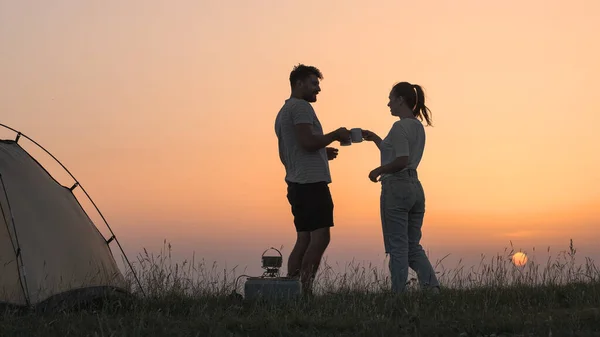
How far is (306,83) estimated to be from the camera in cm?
881

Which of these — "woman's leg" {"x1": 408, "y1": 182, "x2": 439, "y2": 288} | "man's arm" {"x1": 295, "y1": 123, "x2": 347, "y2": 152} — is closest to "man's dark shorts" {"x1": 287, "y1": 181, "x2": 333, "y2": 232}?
"man's arm" {"x1": 295, "y1": 123, "x2": 347, "y2": 152}

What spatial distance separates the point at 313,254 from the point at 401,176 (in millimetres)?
1174

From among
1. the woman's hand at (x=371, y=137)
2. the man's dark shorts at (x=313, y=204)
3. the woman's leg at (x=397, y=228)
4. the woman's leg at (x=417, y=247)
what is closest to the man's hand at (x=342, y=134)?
the woman's hand at (x=371, y=137)

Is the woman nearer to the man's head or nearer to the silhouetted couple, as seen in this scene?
the silhouetted couple

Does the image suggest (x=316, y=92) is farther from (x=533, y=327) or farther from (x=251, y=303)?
(x=533, y=327)

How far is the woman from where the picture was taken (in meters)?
8.40

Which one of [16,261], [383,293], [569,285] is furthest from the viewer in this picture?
[569,285]

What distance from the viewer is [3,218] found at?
27.1ft

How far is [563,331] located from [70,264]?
187 inches

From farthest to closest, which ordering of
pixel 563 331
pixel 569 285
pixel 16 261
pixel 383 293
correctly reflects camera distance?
1. pixel 569 285
2. pixel 383 293
3. pixel 16 261
4. pixel 563 331

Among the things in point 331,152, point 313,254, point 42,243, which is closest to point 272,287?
point 313,254

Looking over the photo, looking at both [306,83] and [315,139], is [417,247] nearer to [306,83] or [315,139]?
[315,139]

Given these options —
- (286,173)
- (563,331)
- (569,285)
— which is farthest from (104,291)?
(569,285)

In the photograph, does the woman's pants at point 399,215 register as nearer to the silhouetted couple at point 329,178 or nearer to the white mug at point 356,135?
the silhouetted couple at point 329,178
